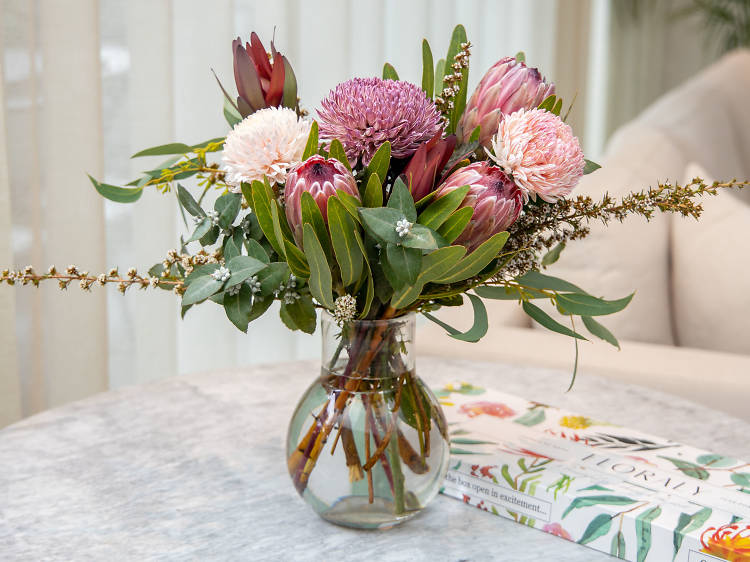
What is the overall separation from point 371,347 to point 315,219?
0.14 m

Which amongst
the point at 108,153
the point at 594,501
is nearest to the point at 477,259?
the point at 594,501

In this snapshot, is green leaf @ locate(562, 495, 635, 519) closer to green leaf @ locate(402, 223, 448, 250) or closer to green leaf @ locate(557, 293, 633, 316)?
green leaf @ locate(557, 293, 633, 316)

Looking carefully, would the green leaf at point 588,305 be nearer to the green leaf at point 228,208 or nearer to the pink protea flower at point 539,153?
the pink protea flower at point 539,153

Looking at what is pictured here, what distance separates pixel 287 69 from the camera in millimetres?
638

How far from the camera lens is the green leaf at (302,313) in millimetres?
641

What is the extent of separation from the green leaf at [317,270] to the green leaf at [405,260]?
5cm

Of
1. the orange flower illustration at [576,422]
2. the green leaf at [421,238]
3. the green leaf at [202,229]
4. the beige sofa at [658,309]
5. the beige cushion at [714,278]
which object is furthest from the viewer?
the beige cushion at [714,278]

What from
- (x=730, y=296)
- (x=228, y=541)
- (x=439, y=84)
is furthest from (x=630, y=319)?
(x=228, y=541)

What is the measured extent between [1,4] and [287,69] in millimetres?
806

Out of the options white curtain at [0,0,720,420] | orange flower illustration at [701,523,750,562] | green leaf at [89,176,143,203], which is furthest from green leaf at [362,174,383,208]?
white curtain at [0,0,720,420]

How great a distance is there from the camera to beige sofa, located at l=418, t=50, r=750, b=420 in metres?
1.20

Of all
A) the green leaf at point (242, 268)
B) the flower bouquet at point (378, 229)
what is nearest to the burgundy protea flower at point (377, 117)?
the flower bouquet at point (378, 229)

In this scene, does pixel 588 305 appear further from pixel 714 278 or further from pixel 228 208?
pixel 714 278

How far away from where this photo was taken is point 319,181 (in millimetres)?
550
